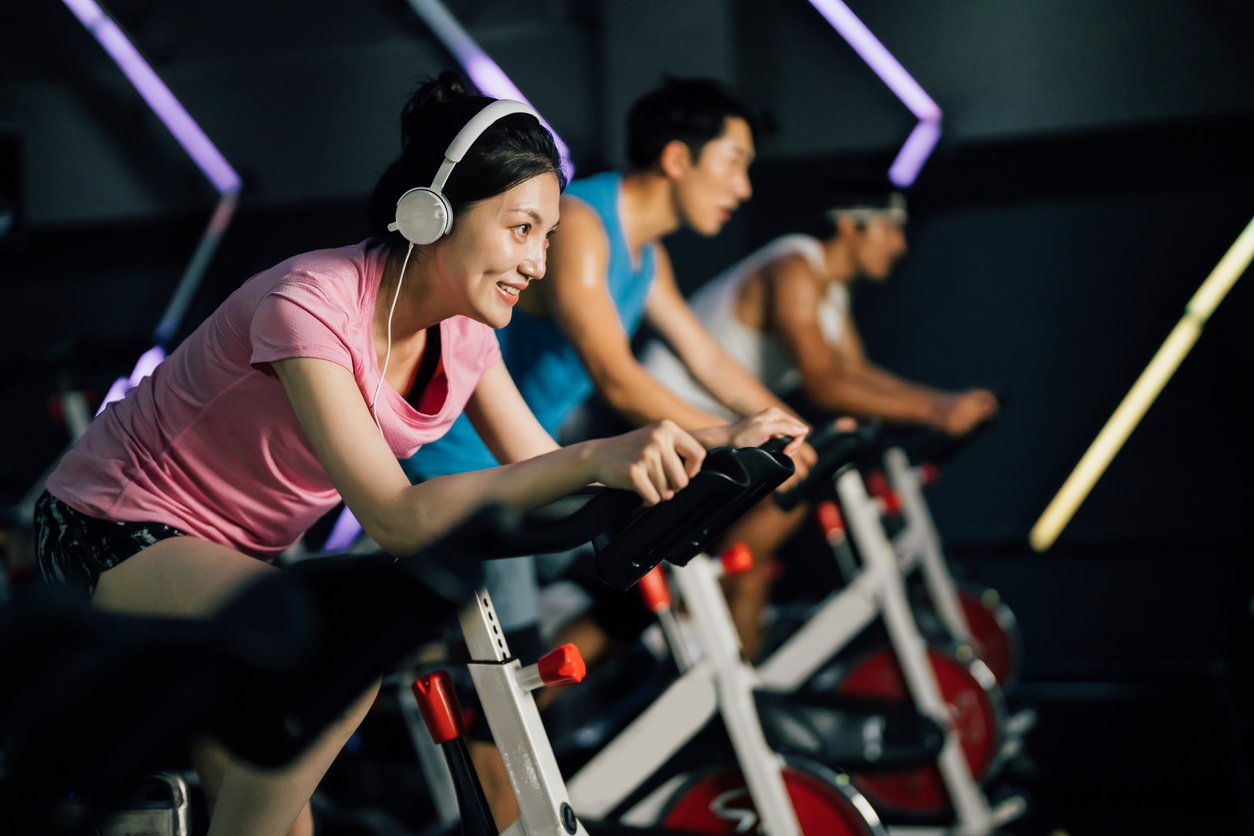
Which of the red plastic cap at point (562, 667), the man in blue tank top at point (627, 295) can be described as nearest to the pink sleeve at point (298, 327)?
the red plastic cap at point (562, 667)

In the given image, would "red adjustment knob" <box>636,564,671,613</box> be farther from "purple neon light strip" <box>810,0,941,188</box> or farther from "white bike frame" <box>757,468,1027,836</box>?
"purple neon light strip" <box>810,0,941,188</box>

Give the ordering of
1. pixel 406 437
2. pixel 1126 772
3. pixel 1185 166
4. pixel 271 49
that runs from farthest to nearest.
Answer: pixel 1185 166 < pixel 271 49 < pixel 1126 772 < pixel 406 437

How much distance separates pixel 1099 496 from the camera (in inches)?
151

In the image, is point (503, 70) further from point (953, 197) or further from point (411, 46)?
point (953, 197)

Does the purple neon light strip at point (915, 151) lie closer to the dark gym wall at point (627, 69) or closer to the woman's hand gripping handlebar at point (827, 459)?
the dark gym wall at point (627, 69)

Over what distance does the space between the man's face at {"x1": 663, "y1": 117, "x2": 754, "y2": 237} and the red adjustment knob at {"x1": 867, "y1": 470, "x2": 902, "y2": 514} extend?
3.50 ft

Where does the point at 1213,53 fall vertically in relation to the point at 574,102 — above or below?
below

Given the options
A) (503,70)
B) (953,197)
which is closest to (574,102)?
(503,70)

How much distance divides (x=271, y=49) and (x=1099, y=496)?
322cm

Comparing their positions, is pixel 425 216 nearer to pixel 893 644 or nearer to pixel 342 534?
pixel 342 534

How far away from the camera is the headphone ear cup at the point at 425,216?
113 centimetres

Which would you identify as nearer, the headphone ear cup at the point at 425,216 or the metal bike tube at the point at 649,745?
the headphone ear cup at the point at 425,216

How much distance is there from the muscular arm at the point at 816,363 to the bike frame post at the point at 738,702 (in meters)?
1.20

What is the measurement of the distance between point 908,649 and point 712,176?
122 centimetres
